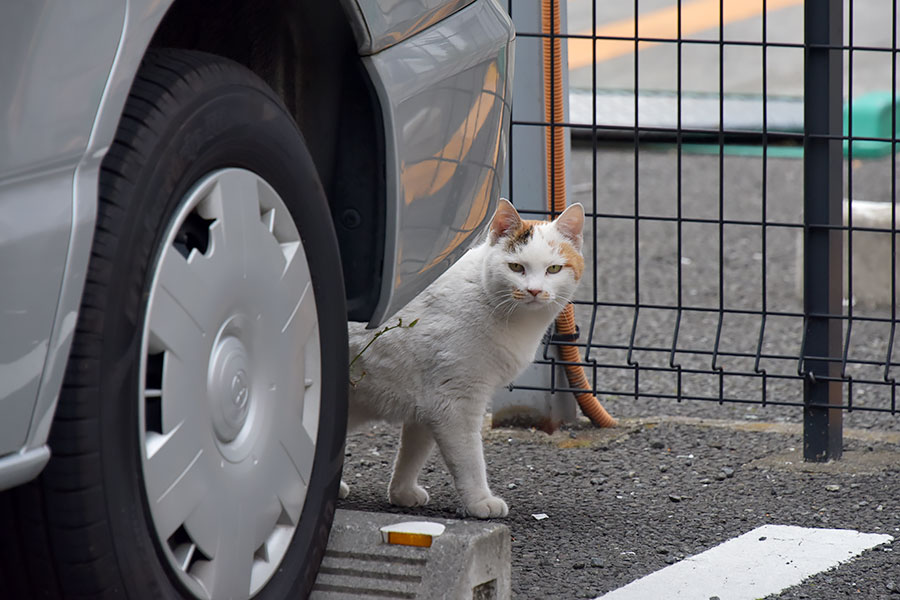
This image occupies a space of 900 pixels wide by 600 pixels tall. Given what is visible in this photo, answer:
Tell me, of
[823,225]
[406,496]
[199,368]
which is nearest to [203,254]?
[199,368]

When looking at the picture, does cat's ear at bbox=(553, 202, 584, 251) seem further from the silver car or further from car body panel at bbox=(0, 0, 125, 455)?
car body panel at bbox=(0, 0, 125, 455)

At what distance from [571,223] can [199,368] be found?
2.05 m

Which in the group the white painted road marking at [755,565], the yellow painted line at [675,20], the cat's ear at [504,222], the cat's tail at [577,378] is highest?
the yellow painted line at [675,20]

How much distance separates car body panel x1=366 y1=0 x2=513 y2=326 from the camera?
2.16 metres

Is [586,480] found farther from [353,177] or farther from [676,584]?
[353,177]

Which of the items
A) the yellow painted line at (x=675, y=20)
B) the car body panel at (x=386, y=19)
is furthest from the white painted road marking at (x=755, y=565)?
the yellow painted line at (x=675, y=20)

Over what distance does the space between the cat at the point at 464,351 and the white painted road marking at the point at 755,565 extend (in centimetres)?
63

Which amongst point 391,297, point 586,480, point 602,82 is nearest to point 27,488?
point 391,297

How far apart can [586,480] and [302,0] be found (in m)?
2.14

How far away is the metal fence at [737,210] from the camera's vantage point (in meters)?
4.00

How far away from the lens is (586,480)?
3818mm

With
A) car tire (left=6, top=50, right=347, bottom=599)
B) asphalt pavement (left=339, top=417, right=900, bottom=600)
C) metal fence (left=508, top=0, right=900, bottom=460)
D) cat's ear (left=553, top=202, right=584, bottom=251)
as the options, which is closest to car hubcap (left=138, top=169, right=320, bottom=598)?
car tire (left=6, top=50, right=347, bottom=599)

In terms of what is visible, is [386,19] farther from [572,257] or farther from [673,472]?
[673,472]

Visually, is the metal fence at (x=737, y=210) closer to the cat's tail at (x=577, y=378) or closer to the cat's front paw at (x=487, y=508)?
the cat's tail at (x=577, y=378)
